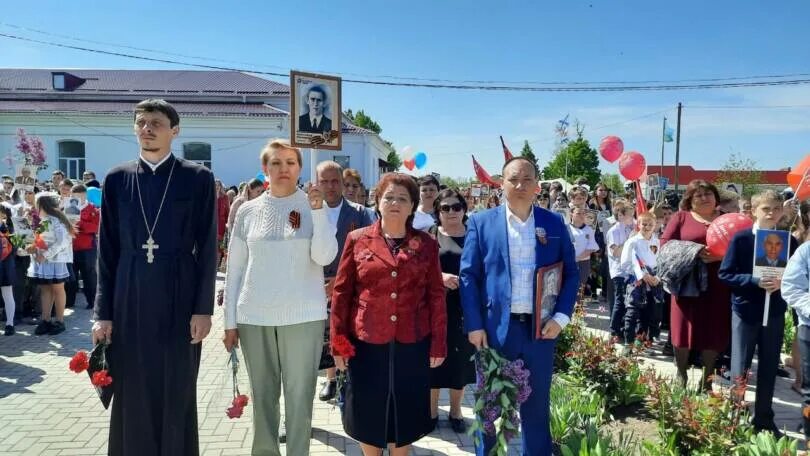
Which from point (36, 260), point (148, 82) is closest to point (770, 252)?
point (36, 260)

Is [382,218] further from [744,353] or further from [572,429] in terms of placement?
[744,353]

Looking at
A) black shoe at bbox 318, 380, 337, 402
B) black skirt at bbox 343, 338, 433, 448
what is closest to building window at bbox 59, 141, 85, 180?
black shoe at bbox 318, 380, 337, 402


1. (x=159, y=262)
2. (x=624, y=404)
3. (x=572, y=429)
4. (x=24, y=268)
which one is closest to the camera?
(x=159, y=262)

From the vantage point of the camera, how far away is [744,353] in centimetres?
427

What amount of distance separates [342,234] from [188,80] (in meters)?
32.5

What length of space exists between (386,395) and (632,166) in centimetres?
882

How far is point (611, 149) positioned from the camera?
1145 cm

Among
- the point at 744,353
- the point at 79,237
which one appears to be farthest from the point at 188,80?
the point at 744,353

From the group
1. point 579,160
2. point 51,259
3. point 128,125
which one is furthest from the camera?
point 579,160

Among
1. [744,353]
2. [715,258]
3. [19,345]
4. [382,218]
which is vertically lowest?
[19,345]

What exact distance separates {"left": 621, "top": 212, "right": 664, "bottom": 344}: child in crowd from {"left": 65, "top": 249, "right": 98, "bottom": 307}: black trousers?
8.47 meters

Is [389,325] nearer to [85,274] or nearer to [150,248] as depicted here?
[150,248]

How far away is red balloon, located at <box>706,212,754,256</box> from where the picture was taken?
4441 millimetres

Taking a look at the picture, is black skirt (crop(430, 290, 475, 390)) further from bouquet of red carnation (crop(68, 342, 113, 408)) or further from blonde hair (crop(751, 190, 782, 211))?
blonde hair (crop(751, 190, 782, 211))
